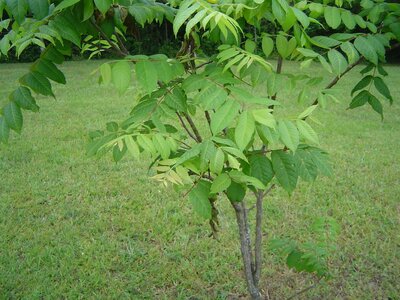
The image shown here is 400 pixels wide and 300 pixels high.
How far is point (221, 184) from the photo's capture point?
1165 millimetres

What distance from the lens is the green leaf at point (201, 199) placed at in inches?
45.4

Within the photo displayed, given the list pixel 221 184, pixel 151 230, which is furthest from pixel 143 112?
pixel 151 230

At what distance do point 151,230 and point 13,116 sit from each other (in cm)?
211

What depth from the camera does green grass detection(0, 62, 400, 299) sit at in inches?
107

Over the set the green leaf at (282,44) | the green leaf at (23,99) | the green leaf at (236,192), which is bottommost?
the green leaf at (236,192)

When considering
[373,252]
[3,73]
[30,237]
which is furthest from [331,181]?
[3,73]

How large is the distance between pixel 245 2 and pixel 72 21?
54 cm

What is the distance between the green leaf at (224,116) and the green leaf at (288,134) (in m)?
0.14

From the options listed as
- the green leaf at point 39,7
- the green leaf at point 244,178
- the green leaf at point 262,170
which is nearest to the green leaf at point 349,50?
the green leaf at point 262,170

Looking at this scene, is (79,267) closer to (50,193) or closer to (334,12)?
(50,193)

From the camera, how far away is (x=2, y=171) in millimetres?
4387

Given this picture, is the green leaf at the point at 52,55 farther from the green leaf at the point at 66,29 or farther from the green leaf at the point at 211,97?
the green leaf at the point at 211,97

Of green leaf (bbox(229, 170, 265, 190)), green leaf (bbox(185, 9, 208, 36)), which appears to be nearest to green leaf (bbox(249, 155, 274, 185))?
green leaf (bbox(229, 170, 265, 190))

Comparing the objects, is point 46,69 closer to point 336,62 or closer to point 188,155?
point 188,155
